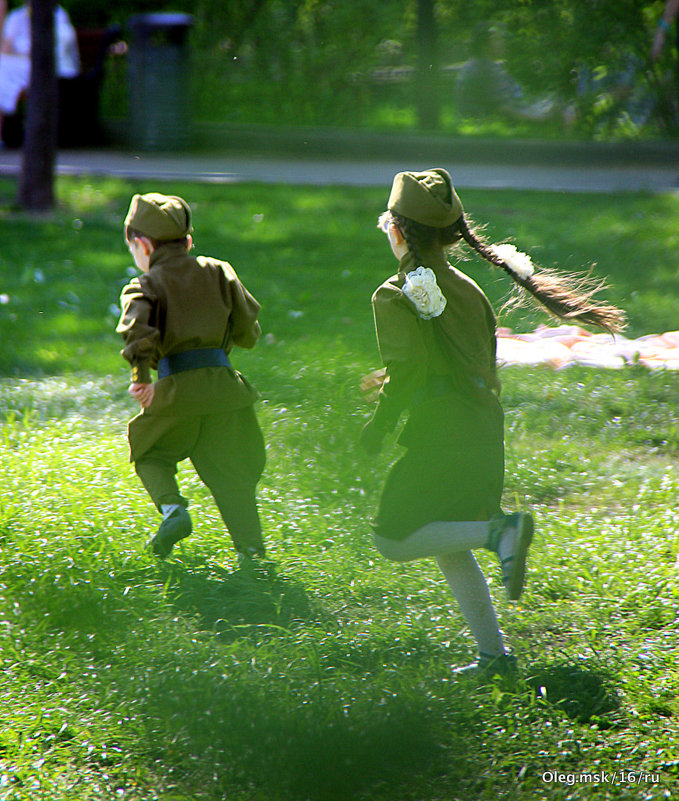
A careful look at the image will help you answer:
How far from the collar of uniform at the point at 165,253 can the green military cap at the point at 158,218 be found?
0.10ft

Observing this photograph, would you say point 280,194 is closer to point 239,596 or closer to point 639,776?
point 239,596

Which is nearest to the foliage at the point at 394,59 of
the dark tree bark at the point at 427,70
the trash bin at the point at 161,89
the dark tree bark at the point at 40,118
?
the dark tree bark at the point at 427,70

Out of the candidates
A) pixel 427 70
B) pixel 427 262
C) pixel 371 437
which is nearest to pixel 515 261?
pixel 427 262

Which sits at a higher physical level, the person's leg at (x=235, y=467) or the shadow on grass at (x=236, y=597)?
the person's leg at (x=235, y=467)

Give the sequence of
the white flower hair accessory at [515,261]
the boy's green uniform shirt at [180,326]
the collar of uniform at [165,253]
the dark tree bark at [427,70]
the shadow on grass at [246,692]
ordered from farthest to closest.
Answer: the dark tree bark at [427,70] < the collar of uniform at [165,253] < the boy's green uniform shirt at [180,326] < the white flower hair accessory at [515,261] < the shadow on grass at [246,692]

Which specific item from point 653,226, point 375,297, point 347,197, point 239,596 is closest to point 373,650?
point 239,596

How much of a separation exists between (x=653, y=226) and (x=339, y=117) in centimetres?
568

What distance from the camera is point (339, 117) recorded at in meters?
13.7

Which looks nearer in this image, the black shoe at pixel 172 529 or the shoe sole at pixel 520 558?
the shoe sole at pixel 520 558

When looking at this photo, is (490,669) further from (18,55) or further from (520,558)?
(18,55)

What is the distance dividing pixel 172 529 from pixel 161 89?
10611 mm

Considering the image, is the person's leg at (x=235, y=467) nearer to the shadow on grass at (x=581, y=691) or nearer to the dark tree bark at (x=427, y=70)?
the shadow on grass at (x=581, y=691)

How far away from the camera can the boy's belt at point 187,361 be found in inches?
137

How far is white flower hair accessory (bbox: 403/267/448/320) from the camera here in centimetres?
288
